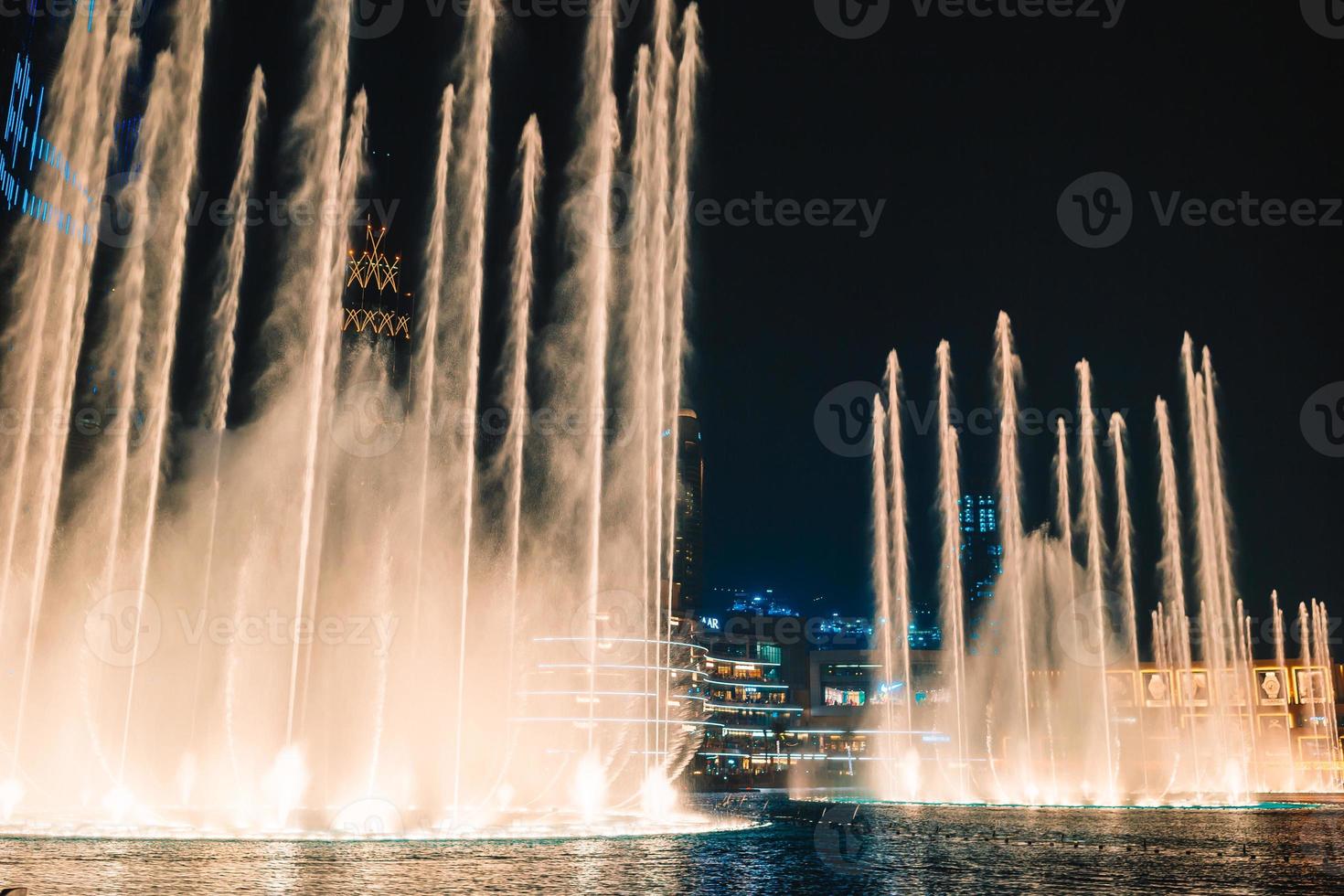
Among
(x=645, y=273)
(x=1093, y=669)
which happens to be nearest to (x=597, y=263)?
(x=645, y=273)

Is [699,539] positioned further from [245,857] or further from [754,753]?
[245,857]

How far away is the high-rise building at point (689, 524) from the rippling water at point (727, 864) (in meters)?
132

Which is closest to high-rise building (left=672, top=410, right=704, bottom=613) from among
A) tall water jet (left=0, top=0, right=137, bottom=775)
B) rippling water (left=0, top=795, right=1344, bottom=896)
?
tall water jet (left=0, top=0, right=137, bottom=775)

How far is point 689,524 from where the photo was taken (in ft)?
588

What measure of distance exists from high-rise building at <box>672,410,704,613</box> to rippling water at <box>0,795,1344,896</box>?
13196 cm

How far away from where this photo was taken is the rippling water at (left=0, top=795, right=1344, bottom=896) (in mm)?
16547

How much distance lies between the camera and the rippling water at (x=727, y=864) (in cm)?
1655

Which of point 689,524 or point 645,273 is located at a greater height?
point 689,524

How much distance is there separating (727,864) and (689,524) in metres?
159

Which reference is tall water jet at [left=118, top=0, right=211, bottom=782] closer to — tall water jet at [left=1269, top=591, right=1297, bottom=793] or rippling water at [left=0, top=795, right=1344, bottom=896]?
rippling water at [left=0, top=795, right=1344, bottom=896]

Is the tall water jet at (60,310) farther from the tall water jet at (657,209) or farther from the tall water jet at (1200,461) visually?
the tall water jet at (1200,461)

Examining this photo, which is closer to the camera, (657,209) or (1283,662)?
(657,209)

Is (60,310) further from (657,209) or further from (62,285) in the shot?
(657,209)

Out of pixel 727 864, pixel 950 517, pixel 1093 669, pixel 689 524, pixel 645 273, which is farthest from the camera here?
pixel 689 524
